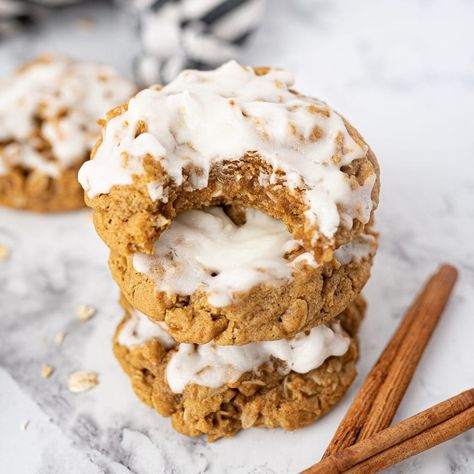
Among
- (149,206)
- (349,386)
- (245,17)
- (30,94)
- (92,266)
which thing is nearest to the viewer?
(149,206)

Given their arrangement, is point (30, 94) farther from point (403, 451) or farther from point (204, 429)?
point (403, 451)

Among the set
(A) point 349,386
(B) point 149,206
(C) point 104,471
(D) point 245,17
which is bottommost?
(C) point 104,471

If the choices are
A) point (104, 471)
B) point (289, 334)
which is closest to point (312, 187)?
point (289, 334)

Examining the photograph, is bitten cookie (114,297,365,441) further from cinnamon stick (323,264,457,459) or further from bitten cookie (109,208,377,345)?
bitten cookie (109,208,377,345)

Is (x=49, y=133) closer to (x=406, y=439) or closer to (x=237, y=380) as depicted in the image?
(x=237, y=380)

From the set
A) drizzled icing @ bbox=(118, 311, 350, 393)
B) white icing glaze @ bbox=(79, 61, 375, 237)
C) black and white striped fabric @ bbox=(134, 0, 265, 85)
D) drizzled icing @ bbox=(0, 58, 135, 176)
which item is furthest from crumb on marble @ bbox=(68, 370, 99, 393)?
black and white striped fabric @ bbox=(134, 0, 265, 85)
